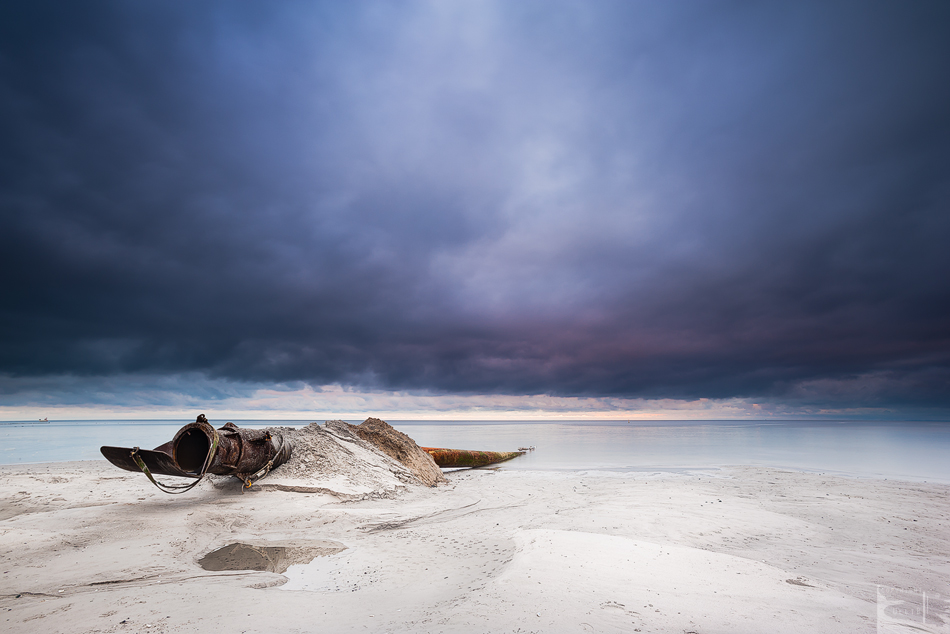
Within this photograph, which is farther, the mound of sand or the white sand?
Result: the mound of sand

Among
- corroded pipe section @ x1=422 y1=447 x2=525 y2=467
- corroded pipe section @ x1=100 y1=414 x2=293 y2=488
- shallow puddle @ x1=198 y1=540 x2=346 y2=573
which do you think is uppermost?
corroded pipe section @ x1=100 y1=414 x2=293 y2=488

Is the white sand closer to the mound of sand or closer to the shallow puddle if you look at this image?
the shallow puddle

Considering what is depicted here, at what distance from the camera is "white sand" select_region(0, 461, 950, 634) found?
3740mm

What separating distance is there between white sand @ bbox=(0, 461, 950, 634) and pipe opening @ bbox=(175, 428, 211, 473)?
2.44ft

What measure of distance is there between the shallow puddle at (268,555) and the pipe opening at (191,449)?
150 inches

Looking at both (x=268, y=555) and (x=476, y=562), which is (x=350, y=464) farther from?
(x=476, y=562)

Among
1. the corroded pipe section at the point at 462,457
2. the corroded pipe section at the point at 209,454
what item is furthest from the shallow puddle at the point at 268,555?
the corroded pipe section at the point at 462,457

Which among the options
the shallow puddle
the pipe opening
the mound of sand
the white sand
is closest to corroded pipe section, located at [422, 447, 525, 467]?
the mound of sand

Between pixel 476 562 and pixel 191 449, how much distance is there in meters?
7.50

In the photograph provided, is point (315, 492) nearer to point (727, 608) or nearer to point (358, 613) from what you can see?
point (358, 613)

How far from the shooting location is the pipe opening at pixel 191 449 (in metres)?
8.95

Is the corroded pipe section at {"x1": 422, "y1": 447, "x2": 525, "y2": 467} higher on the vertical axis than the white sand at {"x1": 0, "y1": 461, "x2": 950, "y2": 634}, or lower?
lower

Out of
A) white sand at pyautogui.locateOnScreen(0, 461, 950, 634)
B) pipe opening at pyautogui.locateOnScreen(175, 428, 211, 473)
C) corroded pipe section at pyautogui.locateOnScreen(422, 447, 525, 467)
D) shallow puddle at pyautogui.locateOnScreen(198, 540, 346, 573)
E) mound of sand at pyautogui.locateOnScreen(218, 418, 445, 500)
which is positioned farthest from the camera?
corroded pipe section at pyautogui.locateOnScreen(422, 447, 525, 467)

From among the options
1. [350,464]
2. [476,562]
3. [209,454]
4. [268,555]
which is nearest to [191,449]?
[209,454]
